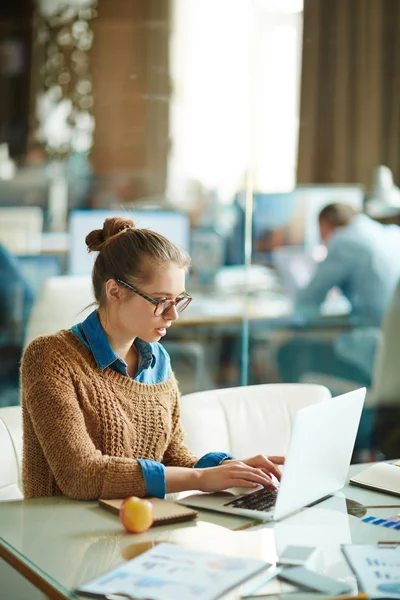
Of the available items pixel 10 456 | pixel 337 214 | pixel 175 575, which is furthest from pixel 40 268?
pixel 175 575

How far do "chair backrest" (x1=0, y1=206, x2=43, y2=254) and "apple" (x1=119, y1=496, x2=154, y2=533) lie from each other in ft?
7.02

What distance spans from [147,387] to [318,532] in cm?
55

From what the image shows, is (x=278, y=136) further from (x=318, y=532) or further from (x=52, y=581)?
(x=52, y=581)

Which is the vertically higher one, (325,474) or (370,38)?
(370,38)

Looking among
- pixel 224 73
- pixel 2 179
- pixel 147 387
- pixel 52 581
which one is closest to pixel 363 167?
pixel 224 73

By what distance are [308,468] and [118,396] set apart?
46cm

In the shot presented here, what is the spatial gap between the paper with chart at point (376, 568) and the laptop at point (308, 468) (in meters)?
0.18

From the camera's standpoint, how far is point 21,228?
364cm

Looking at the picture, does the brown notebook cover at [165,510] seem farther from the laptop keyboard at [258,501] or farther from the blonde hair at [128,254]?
the blonde hair at [128,254]

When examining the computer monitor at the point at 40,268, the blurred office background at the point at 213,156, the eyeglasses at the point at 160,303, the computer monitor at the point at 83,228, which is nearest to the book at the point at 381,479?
the eyeglasses at the point at 160,303

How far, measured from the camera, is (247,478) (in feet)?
6.00

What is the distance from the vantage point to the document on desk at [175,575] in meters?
1.37

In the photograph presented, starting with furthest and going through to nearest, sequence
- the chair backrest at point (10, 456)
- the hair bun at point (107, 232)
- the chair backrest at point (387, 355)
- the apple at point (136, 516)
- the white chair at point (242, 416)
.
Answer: the chair backrest at point (387, 355) < the white chair at point (242, 416) < the chair backrest at point (10, 456) < the hair bun at point (107, 232) < the apple at point (136, 516)

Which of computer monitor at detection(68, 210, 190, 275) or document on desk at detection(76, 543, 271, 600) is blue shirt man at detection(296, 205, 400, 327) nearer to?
computer monitor at detection(68, 210, 190, 275)
